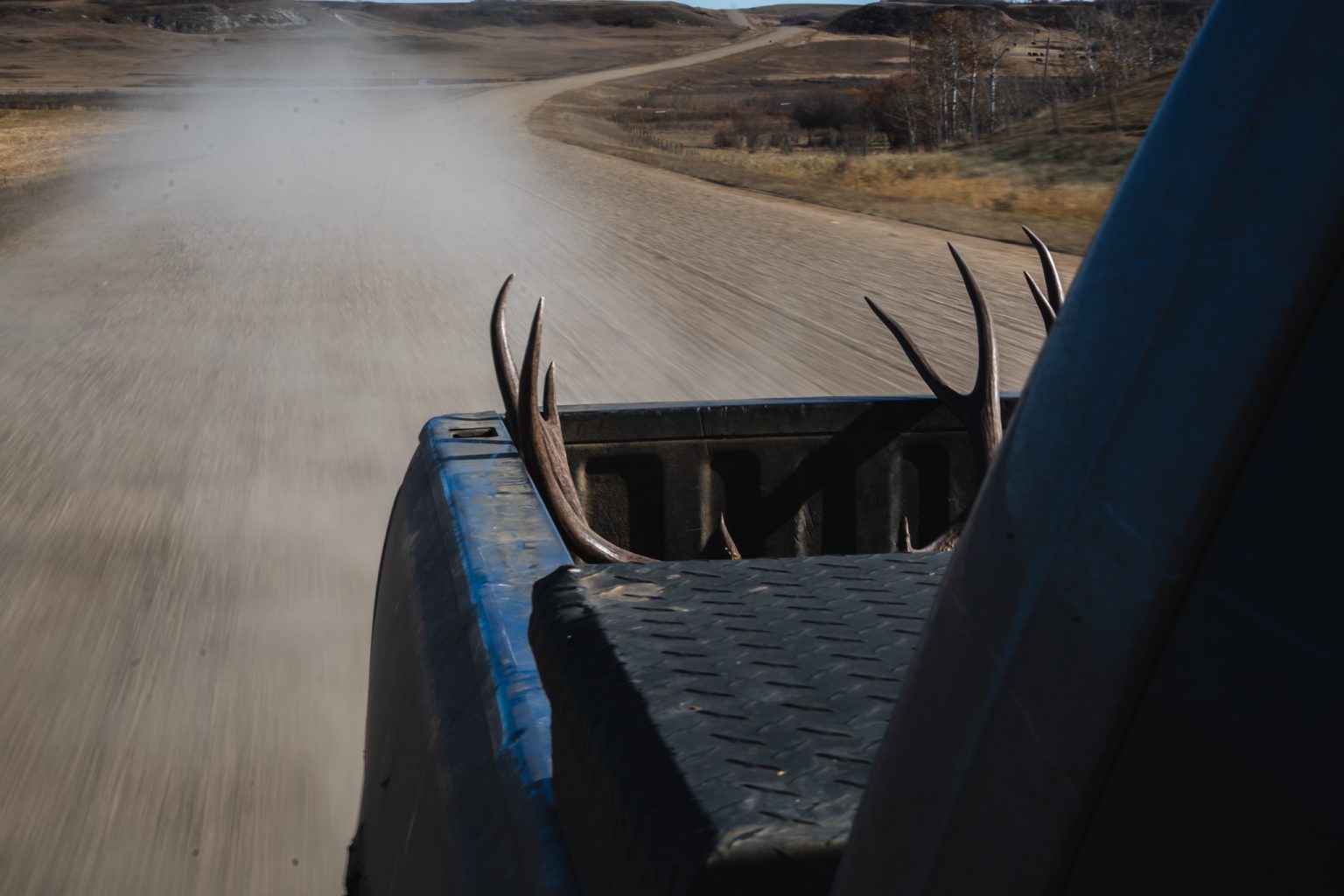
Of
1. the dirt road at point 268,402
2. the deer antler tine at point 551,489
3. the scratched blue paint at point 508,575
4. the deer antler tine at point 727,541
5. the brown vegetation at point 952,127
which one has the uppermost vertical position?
the scratched blue paint at point 508,575

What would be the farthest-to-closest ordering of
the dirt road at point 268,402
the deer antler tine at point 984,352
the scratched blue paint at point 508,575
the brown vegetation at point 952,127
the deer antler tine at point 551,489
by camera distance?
the brown vegetation at point 952,127, the dirt road at point 268,402, the deer antler tine at point 984,352, the deer antler tine at point 551,489, the scratched blue paint at point 508,575

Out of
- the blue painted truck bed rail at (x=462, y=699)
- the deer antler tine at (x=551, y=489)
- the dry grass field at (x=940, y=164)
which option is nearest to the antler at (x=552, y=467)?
the deer antler tine at (x=551, y=489)

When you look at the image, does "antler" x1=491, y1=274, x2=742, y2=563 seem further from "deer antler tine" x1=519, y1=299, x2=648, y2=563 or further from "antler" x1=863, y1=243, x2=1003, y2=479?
"antler" x1=863, y1=243, x2=1003, y2=479

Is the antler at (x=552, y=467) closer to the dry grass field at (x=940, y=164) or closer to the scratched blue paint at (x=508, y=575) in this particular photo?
the scratched blue paint at (x=508, y=575)

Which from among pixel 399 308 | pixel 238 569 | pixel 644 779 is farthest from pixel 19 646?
pixel 399 308

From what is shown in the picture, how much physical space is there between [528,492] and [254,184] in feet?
80.1

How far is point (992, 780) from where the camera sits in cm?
75

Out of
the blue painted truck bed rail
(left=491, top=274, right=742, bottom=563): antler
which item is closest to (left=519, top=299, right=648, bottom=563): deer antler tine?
(left=491, top=274, right=742, bottom=563): antler

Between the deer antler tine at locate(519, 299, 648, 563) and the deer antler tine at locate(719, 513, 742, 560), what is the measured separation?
0.26 m

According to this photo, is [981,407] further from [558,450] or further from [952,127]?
[952,127]

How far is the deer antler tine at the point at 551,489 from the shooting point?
8.98 ft

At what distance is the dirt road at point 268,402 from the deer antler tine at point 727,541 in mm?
1084

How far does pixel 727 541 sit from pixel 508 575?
1.31 m

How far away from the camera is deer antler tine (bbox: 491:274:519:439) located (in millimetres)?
2998
